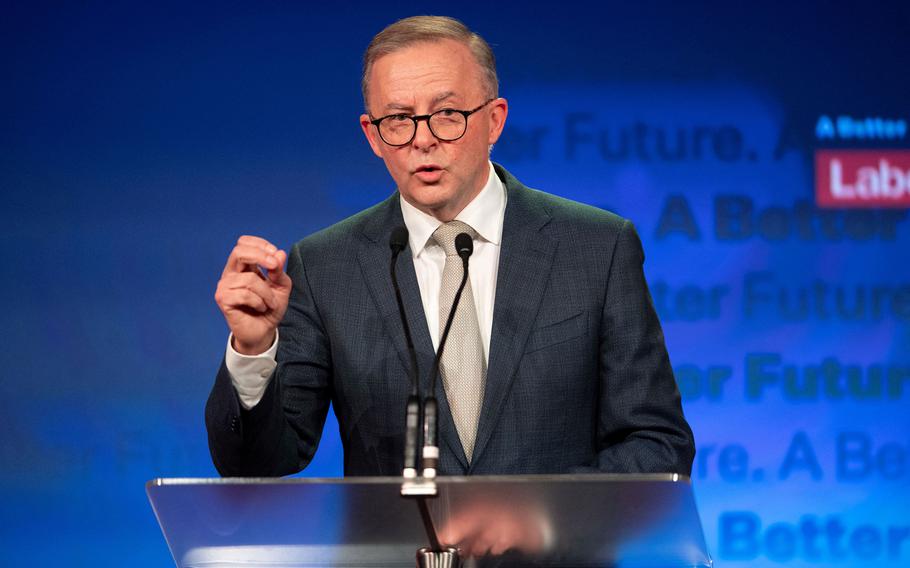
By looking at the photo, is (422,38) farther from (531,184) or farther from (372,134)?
(531,184)

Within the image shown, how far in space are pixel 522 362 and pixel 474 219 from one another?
1.02 feet

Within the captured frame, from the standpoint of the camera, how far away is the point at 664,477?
1.27 meters

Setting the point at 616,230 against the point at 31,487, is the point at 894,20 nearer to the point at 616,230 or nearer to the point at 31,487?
the point at 616,230

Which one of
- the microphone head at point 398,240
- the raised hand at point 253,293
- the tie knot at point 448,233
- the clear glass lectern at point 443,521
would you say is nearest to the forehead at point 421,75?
the tie knot at point 448,233

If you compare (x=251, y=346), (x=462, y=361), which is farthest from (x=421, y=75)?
(x=251, y=346)

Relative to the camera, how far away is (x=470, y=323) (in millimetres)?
2150

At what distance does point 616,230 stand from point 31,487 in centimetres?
245

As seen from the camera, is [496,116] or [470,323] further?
[496,116]

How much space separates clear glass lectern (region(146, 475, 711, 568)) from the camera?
1304mm

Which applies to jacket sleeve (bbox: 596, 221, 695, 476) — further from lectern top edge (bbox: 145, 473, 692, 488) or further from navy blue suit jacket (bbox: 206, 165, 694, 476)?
lectern top edge (bbox: 145, 473, 692, 488)

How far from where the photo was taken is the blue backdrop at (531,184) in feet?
12.7

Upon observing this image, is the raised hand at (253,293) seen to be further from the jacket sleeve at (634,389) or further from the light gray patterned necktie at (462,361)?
the jacket sleeve at (634,389)

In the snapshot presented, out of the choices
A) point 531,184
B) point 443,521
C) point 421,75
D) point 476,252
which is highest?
point 531,184

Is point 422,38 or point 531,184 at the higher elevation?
point 531,184
